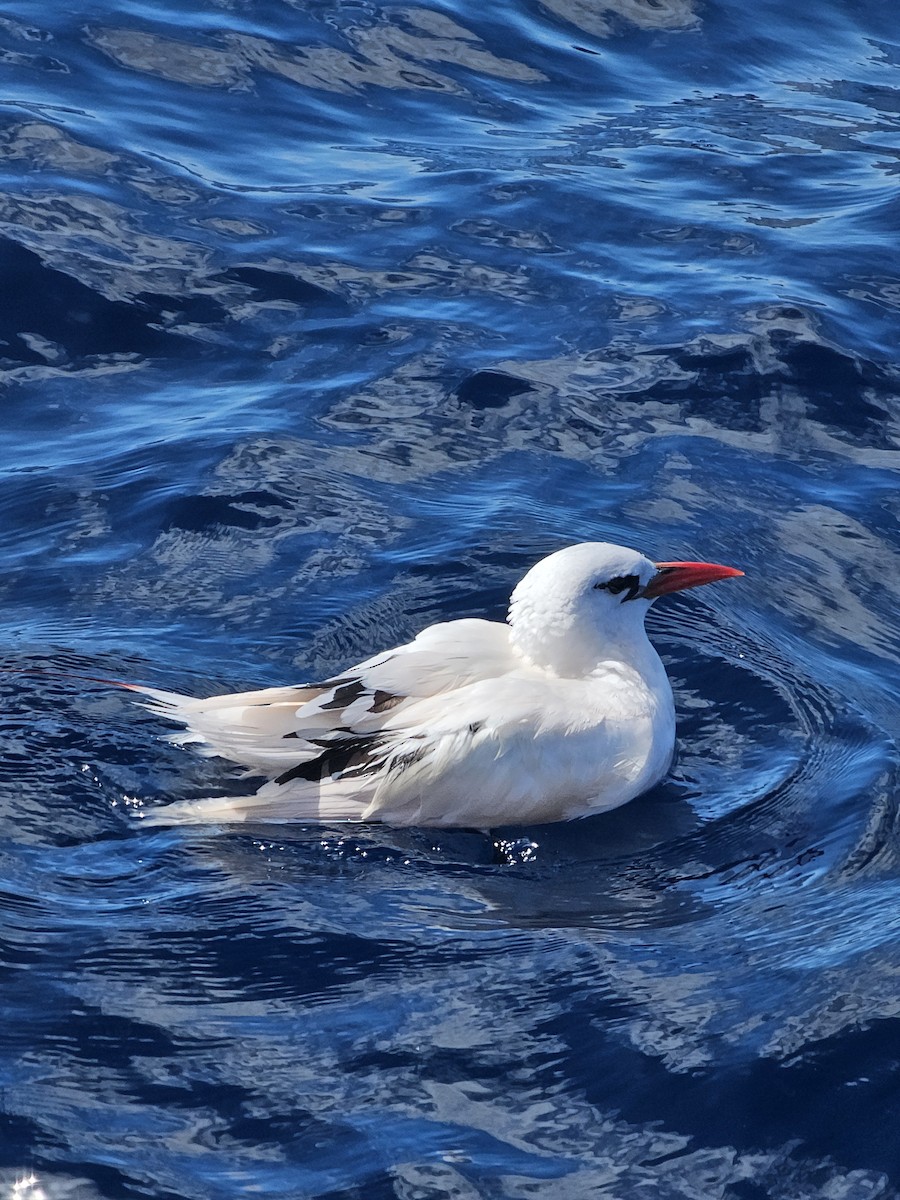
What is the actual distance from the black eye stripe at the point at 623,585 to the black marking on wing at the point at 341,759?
111 centimetres

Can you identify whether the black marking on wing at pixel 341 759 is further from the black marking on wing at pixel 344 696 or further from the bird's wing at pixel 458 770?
the black marking on wing at pixel 344 696

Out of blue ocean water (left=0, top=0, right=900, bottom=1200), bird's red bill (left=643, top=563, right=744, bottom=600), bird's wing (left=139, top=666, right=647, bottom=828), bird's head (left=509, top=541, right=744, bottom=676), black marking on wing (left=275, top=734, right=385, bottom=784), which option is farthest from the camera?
bird's red bill (left=643, top=563, right=744, bottom=600)

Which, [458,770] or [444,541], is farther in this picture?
[444,541]

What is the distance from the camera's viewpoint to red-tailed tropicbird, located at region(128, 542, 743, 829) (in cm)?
586

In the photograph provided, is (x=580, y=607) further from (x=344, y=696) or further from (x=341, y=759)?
(x=341, y=759)

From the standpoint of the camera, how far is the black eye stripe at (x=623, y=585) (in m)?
6.41

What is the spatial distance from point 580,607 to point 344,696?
1.00 m

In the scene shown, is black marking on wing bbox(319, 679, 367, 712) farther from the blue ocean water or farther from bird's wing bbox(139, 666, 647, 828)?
the blue ocean water

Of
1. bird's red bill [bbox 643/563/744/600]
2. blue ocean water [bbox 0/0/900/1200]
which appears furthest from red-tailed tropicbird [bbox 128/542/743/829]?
bird's red bill [bbox 643/563/744/600]

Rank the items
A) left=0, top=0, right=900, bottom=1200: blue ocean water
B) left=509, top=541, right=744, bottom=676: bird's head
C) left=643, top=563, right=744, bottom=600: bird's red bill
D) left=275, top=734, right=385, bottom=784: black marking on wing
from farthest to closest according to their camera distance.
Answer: left=643, top=563, right=744, bottom=600: bird's red bill
left=509, top=541, right=744, bottom=676: bird's head
left=275, top=734, right=385, bottom=784: black marking on wing
left=0, top=0, right=900, bottom=1200: blue ocean water

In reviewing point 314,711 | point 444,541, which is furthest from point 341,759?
point 444,541

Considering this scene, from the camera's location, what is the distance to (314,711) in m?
5.95

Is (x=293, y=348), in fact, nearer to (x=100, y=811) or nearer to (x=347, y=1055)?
(x=100, y=811)

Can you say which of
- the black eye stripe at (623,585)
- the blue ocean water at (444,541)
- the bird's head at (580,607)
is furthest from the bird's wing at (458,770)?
the black eye stripe at (623,585)
